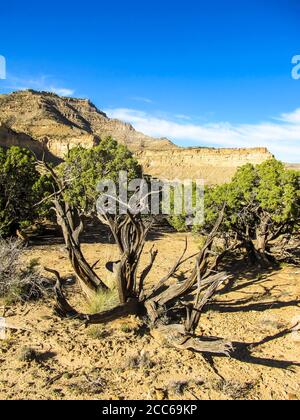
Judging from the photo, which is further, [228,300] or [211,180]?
[211,180]

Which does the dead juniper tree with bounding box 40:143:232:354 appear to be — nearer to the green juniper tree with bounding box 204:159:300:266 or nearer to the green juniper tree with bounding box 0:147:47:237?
the green juniper tree with bounding box 204:159:300:266

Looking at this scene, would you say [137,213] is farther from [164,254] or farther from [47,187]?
[47,187]

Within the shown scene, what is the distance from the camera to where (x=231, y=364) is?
5418mm

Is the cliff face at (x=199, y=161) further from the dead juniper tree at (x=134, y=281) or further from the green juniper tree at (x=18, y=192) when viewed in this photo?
the dead juniper tree at (x=134, y=281)

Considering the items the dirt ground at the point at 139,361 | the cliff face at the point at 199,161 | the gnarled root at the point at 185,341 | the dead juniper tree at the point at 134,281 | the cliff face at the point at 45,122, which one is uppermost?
the cliff face at the point at 45,122

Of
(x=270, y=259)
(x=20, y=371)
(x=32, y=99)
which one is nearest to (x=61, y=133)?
(x=32, y=99)

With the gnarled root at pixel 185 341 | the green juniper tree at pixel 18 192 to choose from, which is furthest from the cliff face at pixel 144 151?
the gnarled root at pixel 185 341

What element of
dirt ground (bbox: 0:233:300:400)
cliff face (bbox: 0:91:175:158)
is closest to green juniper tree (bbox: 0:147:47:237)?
dirt ground (bbox: 0:233:300:400)

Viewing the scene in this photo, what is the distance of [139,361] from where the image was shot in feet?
17.2

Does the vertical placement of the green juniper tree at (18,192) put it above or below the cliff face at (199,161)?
below

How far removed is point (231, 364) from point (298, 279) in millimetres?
5463

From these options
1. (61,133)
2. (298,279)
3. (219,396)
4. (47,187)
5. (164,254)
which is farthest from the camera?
(61,133)

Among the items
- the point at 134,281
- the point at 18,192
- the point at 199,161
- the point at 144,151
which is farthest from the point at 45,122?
the point at 134,281

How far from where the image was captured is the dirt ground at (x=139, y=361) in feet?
15.2
